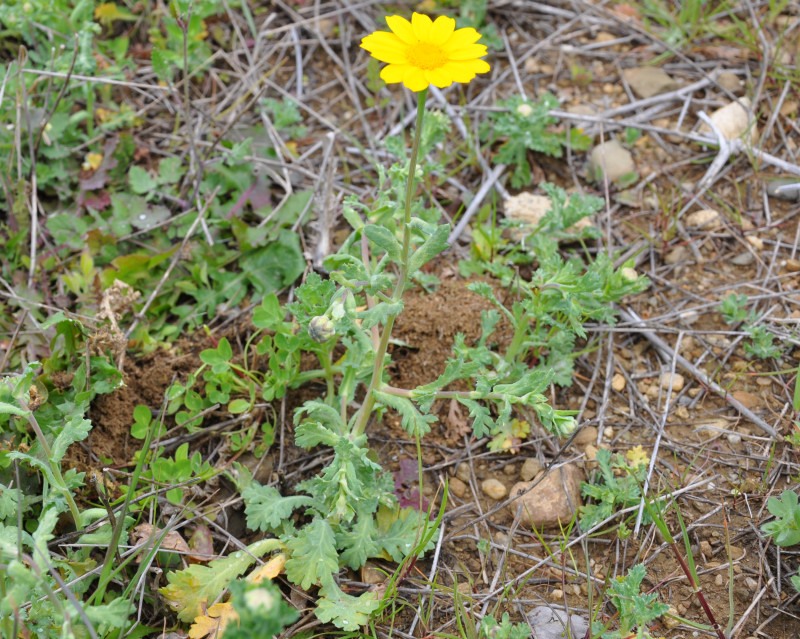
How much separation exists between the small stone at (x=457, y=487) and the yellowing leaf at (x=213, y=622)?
92 cm

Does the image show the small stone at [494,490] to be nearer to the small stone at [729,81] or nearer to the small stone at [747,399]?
the small stone at [747,399]

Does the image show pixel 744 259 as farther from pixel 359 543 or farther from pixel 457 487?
pixel 359 543

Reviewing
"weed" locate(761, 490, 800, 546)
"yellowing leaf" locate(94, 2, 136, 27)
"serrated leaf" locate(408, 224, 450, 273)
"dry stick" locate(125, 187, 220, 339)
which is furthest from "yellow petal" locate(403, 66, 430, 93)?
"yellowing leaf" locate(94, 2, 136, 27)

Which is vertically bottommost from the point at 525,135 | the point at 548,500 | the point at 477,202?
the point at 548,500

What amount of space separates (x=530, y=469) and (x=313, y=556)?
930mm


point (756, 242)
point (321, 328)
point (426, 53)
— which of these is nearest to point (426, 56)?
point (426, 53)

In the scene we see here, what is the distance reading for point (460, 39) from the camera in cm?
227

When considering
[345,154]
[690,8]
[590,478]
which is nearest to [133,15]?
[345,154]

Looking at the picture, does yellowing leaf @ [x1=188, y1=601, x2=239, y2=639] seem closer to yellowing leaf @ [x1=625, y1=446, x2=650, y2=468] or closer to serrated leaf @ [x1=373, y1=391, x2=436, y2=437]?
serrated leaf @ [x1=373, y1=391, x2=436, y2=437]

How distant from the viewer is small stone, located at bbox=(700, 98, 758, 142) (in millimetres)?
3850

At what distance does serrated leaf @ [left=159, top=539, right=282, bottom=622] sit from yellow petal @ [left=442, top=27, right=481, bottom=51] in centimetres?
179

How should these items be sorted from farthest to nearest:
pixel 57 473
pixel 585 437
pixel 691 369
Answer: pixel 691 369 < pixel 585 437 < pixel 57 473

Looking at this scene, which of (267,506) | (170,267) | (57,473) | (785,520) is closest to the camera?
(57,473)

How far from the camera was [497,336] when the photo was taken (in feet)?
10.6
